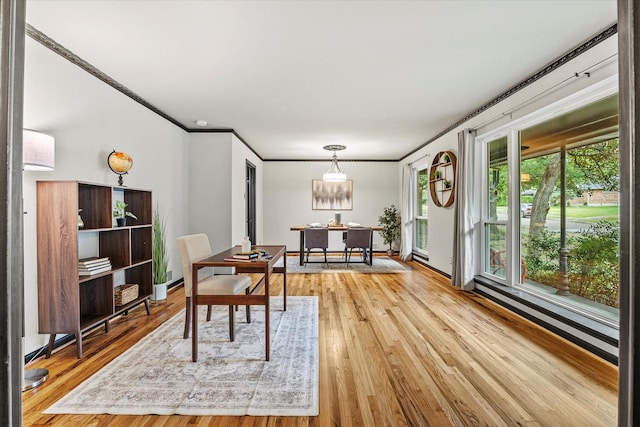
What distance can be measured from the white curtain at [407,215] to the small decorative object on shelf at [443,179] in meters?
1.51

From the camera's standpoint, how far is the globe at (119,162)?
3.22 m

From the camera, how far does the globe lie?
10.6 feet

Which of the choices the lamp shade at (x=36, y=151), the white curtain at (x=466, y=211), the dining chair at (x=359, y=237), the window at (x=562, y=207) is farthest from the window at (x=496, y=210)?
the lamp shade at (x=36, y=151)

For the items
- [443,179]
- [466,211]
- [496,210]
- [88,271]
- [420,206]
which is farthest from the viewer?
[420,206]

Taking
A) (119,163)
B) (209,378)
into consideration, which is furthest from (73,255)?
(209,378)

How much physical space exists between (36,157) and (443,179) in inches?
204

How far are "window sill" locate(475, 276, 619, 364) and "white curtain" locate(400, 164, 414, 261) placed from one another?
11.0 ft

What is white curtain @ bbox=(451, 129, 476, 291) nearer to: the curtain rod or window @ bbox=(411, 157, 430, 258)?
the curtain rod

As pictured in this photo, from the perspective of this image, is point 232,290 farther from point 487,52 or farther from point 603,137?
point 603,137

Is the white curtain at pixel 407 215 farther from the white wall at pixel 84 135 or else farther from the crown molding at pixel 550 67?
the white wall at pixel 84 135

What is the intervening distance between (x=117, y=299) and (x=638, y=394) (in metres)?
3.61

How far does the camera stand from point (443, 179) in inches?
214

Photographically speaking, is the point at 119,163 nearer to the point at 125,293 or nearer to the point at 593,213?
the point at 125,293

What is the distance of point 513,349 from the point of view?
258 cm
